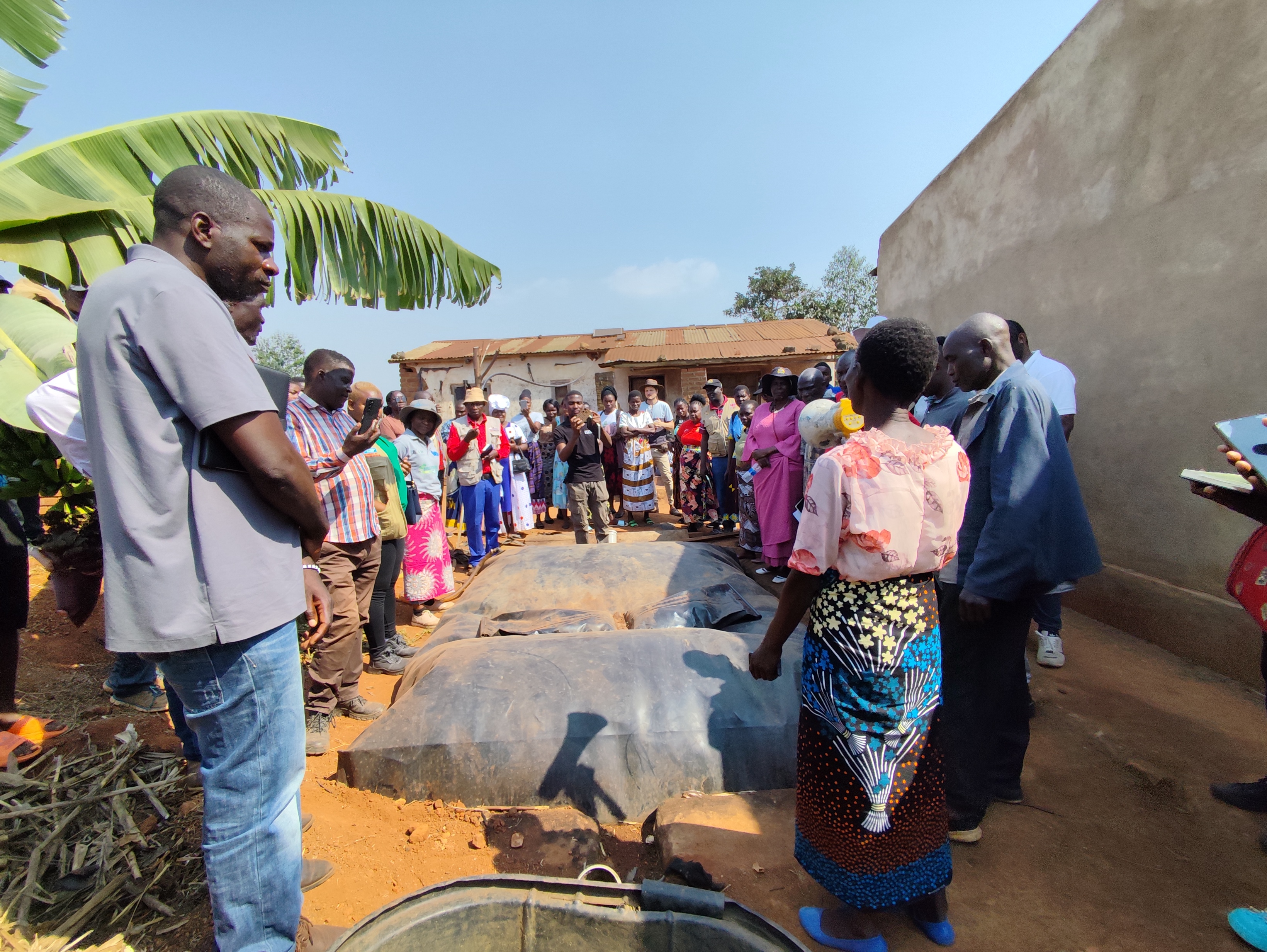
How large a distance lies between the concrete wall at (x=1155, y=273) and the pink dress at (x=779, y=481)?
2.17 meters

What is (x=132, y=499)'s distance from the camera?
1225 millimetres

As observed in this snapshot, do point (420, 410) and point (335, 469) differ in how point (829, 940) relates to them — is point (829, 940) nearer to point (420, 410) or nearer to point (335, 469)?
point (335, 469)

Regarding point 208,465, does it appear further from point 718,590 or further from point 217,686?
point 718,590

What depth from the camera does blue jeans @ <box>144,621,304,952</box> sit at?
1318mm

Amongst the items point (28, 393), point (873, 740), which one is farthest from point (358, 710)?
point (873, 740)

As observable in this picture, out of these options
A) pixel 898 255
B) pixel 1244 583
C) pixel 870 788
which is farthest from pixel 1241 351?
pixel 898 255

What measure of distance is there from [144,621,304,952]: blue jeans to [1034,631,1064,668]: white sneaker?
4.19 metres

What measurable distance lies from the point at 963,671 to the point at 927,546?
3.22ft

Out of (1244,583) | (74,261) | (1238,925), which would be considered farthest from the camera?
(74,261)

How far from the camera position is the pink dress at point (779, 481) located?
5.39 m

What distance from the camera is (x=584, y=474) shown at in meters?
6.88

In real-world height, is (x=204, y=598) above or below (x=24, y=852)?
above

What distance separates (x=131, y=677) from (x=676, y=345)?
1469 centimetres

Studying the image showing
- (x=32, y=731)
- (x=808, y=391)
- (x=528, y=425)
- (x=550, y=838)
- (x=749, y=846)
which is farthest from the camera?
(x=528, y=425)
